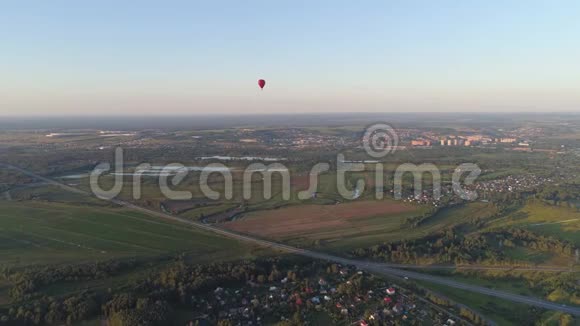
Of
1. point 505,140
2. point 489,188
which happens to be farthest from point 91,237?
point 505,140

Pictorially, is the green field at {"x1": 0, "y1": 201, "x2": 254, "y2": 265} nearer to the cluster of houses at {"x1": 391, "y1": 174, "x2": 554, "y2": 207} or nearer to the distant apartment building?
the cluster of houses at {"x1": 391, "y1": 174, "x2": 554, "y2": 207}

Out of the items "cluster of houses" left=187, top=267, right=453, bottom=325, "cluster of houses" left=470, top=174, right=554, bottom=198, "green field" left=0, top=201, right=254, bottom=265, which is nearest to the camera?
"cluster of houses" left=187, top=267, right=453, bottom=325

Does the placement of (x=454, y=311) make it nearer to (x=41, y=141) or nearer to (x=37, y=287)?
(x=37, y=287)

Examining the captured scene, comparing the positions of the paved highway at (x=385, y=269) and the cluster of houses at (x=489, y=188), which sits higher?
the cluster of houses at (x=489, y=188)

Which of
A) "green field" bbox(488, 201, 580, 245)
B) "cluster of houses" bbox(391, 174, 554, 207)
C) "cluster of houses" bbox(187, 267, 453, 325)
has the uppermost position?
"cluster of houses" bbox(391, 174, 554, 207)

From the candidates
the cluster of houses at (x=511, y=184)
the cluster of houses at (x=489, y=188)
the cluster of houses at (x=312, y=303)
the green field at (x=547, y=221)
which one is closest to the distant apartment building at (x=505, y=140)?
the cluster of houses at (x=489, y=188)

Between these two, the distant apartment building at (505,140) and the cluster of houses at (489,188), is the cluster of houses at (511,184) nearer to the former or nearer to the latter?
the cluster of houses at (489,188)

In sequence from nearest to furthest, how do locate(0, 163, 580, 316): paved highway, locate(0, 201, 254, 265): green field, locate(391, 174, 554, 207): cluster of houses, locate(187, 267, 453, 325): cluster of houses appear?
locate(187, 267, 453, 325): cluster of houses
locate(0, 163, 580, 316): paved highway
locate(0, 201, 254, 265): green field
locate(391, 174, 554, 207): cluster of houses

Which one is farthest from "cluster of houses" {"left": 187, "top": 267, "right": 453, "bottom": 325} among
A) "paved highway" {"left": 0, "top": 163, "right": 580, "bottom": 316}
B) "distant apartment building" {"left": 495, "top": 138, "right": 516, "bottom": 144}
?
"distant apartment building" {"left": 495, "top": 138, "right": 516, "bottom": 144}
